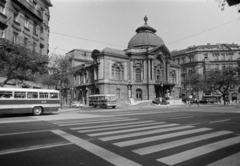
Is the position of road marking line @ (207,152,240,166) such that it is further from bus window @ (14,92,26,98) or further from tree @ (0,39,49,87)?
tree @ (0,39,49,87)

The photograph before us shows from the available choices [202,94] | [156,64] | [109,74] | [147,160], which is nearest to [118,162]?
[147,160]

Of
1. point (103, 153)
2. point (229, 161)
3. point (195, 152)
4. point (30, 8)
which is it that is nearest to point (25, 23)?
point (30, 8)

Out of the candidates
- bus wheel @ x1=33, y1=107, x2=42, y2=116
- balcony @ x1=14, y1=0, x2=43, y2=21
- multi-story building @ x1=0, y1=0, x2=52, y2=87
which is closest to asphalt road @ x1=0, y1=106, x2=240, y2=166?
bus wheel @ x1=33, y1=107, x2=42, y2=116

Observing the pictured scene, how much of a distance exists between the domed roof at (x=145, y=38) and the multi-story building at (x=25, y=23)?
998 inches

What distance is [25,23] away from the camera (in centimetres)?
2788

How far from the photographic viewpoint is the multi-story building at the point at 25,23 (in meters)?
23.4

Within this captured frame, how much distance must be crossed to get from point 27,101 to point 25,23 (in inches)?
651

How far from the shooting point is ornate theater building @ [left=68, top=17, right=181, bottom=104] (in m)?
43.8

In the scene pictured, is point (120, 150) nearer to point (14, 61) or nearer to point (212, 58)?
point (14, 61)

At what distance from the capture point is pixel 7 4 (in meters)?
24.0

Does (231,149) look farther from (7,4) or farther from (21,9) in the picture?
(21,9)

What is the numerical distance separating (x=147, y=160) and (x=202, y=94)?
75066mm

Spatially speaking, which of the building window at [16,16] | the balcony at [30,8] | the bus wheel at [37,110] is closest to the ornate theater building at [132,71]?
the balcony at [30,8]

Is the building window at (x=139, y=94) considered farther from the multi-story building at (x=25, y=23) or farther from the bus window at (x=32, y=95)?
the bus window at (x=32, y=95)
